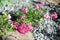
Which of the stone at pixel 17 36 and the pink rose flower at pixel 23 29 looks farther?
the pink rose flower at pixel 23 29

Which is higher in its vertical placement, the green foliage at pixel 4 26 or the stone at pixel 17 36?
the green foliage at pixel 4 26

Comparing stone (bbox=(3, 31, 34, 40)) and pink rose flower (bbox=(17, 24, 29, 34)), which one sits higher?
pink rose flower (bbox=(17, 24, 29, 34))

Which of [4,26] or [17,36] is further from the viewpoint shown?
[4,26]

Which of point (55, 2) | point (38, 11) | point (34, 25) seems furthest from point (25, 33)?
point (55, 2)

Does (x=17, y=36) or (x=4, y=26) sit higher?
(x=4, y=26)

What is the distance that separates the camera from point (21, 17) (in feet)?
17.3

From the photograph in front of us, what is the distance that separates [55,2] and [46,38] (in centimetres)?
186

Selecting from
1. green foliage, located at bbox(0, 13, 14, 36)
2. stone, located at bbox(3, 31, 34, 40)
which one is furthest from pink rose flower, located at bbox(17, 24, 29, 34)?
green foliage, located at bbox(0, 13, 14, 36)

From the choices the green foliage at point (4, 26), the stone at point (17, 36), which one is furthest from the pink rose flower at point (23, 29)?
the green foliage at point (4, 26)

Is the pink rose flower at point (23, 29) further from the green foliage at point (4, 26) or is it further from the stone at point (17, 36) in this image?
the green foliage at point (4, 26)

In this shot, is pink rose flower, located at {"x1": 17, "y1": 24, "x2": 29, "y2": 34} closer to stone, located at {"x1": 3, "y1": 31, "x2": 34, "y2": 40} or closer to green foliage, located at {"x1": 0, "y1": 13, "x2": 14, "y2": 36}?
stone, located at {"x1": 3, "y1": 31, "x2": 34, "y2": 40}

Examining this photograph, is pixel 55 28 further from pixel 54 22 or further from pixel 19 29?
pixel 19 29

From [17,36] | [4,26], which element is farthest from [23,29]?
[4,26]

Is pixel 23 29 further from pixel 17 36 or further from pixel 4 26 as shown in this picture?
pixel 4 26
